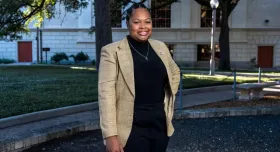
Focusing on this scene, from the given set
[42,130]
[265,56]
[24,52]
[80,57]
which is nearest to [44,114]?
[42,130]

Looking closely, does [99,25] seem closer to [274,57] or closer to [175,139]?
[175,139]

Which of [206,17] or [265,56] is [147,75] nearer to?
[206,17]

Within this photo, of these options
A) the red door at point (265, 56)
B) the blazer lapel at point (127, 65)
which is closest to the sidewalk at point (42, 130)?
the blazer lapel at point (127, 65)

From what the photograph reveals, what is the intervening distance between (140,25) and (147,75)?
0.38 meters

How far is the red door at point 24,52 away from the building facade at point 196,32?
3202 mm

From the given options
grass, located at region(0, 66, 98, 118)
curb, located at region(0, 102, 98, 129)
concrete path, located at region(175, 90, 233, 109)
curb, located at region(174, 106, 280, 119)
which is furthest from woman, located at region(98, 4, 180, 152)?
concrete path, located at region(175, 90, 233, 109)

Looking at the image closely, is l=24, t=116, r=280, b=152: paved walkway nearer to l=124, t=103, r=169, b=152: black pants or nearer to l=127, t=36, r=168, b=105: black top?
l=124, t=103, r=169, b=152: black pants

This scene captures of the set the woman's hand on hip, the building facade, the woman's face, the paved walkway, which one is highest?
the building facade

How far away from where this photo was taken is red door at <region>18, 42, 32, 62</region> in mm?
36500

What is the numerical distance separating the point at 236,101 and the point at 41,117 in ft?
18.8

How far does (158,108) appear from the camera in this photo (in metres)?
2.61

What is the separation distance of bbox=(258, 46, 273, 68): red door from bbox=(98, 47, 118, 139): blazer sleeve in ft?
104

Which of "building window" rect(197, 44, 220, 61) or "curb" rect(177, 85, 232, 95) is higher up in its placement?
"building window" rect(197, 44, 220, 61)

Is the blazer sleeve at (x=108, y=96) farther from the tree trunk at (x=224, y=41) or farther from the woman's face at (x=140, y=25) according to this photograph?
the tree trunk at (x=224, y=41)
